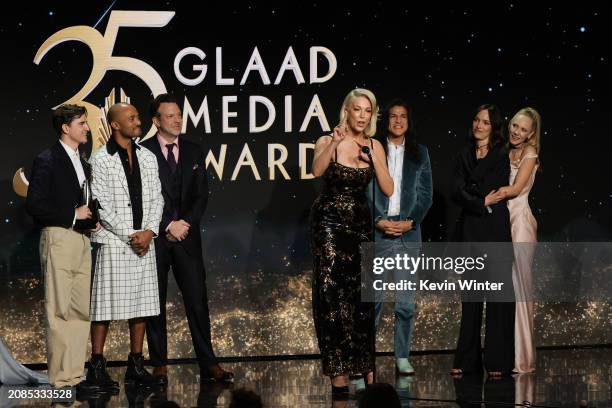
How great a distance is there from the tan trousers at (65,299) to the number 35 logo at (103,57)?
170cm

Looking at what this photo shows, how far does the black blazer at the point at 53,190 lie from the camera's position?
690 cm

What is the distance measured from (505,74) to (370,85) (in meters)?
1.06

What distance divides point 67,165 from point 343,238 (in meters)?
1.65

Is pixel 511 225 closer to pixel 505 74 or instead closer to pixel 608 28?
pixel 505 74

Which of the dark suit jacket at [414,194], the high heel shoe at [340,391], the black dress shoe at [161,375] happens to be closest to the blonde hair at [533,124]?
the dark suit jacket at [414,194]

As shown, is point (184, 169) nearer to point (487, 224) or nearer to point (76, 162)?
point (76, 162)

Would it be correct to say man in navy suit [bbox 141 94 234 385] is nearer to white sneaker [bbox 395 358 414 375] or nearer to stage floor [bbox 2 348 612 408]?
stage floor [bbox 2 348 612 408]

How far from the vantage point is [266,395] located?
7129 mm

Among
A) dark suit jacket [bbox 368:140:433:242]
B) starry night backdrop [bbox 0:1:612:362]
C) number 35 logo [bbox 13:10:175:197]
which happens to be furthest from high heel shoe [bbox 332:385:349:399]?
number 35 logo [bbox 13:10:175:197]

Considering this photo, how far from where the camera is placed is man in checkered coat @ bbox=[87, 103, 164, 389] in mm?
7273

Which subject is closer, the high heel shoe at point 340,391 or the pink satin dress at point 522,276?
the high heel shoe at point 340,391

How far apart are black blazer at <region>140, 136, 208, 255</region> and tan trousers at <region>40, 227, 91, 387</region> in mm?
826

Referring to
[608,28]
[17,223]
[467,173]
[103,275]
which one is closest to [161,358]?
[103,275]

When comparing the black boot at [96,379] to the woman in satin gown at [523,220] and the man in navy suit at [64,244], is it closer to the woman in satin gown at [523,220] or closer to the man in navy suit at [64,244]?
the man in navy suit at [64,244]
